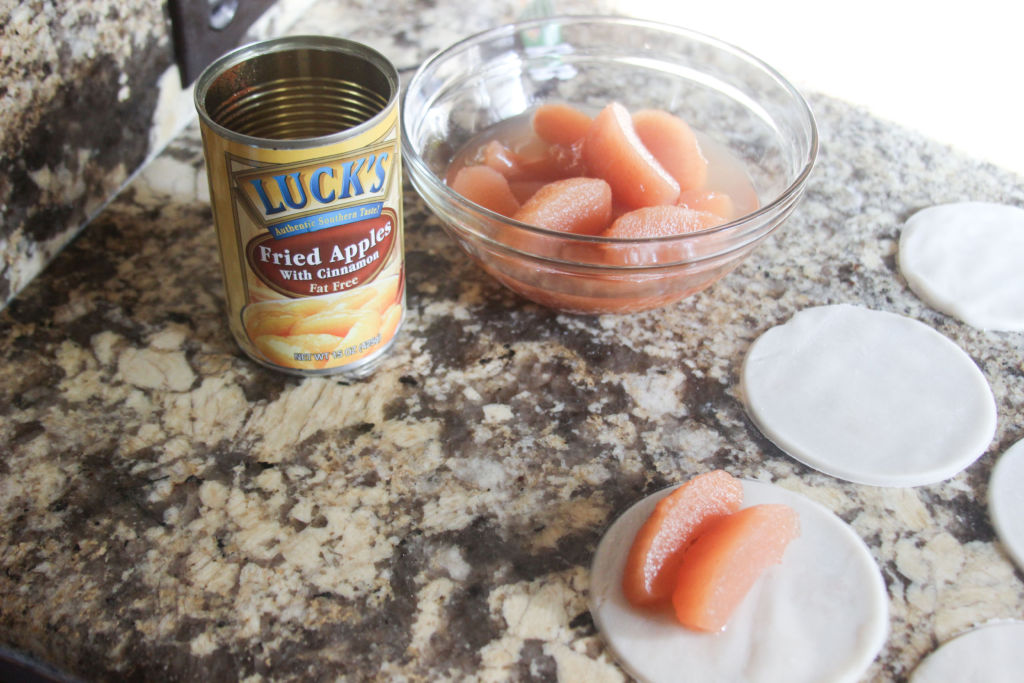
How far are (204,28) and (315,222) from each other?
0.59m

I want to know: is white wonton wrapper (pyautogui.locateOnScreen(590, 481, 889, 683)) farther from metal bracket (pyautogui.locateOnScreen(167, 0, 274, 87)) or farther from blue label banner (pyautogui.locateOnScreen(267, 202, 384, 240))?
metal bracket (pyautogui.locateOnScreen(167, 0, 274, 87))

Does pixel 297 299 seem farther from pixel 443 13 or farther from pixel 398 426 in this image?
pixel 443 13

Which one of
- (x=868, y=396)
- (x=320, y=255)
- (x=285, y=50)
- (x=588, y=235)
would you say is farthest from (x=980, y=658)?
(x=285, y=50)

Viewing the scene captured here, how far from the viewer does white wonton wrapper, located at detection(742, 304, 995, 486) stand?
93 cm

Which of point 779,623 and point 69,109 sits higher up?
point 69,109

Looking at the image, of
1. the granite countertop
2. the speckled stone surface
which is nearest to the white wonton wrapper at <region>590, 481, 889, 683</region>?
the granite countertop

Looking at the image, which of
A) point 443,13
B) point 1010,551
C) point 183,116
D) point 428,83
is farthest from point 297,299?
point 443,13

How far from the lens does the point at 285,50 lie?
2.92ft

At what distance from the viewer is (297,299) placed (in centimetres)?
89

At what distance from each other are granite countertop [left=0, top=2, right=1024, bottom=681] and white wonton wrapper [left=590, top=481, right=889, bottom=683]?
0.02 m

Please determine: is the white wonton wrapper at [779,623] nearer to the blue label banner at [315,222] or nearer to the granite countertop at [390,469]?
the granite countertop at [390,469]

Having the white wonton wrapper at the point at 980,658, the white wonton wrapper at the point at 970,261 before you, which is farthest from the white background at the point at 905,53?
the white wonton wrapper at the point at 980,658

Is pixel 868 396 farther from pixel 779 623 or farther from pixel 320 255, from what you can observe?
pixel 320 255

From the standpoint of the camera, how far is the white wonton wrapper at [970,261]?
44.1 inches
